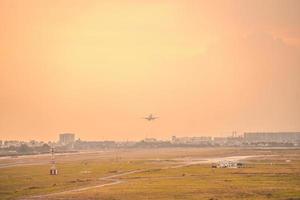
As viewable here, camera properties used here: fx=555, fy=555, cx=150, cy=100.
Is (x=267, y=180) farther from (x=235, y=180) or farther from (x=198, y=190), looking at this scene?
(x=198, y=190)

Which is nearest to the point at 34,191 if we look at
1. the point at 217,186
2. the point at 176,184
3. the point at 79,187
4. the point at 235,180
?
the point at 79,187

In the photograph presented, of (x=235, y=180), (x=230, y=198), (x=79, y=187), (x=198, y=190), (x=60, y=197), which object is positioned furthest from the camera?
(x=235, y=180)

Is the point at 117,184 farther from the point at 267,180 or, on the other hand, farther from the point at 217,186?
the point at 267,180

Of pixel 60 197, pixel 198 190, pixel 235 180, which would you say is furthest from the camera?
pixel 235 180

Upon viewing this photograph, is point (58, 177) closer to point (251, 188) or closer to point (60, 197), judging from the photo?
point (60, 197)

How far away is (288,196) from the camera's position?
69.1 metres

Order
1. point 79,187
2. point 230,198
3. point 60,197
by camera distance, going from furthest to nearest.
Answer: point 79,187 < point 60,197 < point 230,198

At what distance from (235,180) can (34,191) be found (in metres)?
32.7

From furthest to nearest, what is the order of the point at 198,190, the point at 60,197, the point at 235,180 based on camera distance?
the point at 235,180 → the point at 198,190 → the point at 60,197

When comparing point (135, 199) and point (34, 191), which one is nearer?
point (135, 199)

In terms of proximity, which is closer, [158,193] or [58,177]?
[158,193]

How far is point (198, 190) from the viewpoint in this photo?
77375 mm

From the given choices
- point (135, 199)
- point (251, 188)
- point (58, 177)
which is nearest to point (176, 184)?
point (251, 188)

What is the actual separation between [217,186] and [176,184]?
7212 mm
